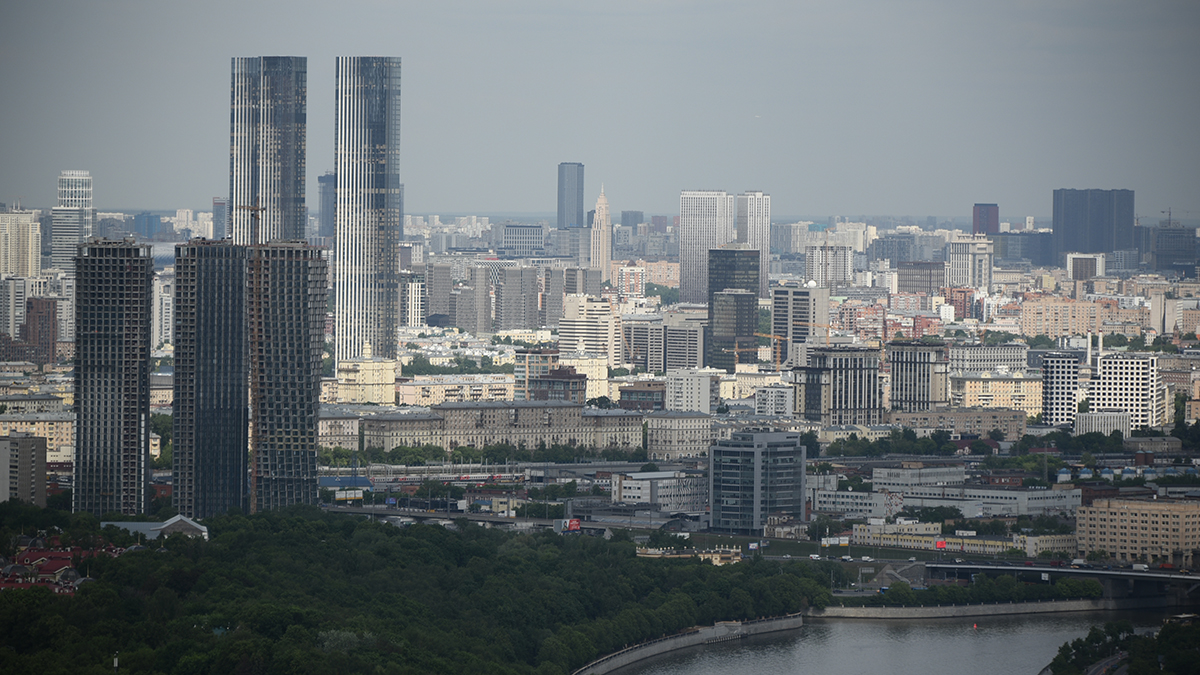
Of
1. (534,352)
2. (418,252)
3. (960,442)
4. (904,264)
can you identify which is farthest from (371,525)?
(418,252)

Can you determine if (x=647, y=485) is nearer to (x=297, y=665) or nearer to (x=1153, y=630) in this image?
(x=1153, y=630)

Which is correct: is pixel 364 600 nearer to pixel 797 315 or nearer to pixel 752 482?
pixel 752 482

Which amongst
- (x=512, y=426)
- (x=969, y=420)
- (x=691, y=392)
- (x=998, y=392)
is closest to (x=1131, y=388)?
(x=969, y=420)

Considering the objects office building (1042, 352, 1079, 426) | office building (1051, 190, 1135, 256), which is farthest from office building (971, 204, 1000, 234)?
office building (1042, 352, 1079, 426)

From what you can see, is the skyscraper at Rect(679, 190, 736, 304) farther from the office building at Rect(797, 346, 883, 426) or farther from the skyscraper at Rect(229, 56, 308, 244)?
the office building at Rect(797, 346, 883, 426)

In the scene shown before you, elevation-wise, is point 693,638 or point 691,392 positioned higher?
point 691,392

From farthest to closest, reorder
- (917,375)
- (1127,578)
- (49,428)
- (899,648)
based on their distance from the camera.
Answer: (917,375)
(49,428)
(1127,578)
(899,648)
